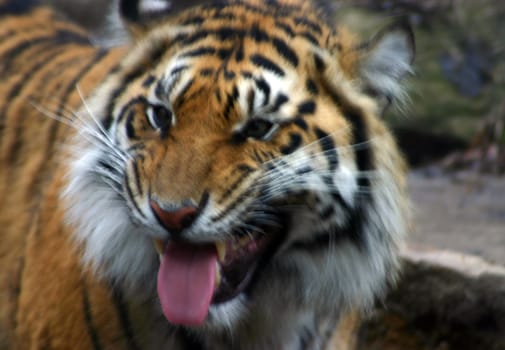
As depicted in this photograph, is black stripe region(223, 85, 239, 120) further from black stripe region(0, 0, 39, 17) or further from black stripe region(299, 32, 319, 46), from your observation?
black stripe region(0, 0, 39, 17)

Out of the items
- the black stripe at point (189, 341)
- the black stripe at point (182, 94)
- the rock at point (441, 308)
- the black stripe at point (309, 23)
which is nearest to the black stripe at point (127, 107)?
the black stripe at point (182, 94)

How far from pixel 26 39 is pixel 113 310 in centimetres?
135

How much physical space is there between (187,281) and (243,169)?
285 mm

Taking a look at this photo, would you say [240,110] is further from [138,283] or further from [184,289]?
[138,283]

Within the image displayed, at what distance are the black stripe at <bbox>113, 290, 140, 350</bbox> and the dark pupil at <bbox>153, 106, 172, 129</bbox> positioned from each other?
0.50 meters

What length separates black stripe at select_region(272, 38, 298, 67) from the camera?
2.12m

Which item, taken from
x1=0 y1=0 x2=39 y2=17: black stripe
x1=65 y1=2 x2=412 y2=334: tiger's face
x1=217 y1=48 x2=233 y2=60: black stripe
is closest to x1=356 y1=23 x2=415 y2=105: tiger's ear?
x1=65 y1=2 x2=412 y2=334: tiger's face

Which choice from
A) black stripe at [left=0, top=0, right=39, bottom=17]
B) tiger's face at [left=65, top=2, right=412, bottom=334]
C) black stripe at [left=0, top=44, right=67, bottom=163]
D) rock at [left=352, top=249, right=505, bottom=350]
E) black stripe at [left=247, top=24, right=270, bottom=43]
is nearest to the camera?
tiger's face at [left=65, top=2, right=412, bottom=334]

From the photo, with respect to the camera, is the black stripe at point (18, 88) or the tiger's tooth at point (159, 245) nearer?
the tiger's tooth at point (159, 245)

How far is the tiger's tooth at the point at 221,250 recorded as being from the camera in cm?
201

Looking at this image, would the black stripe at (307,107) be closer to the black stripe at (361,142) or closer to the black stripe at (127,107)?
the black stripe at (361,142)

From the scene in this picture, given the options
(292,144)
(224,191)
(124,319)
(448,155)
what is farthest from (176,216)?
(448,155)

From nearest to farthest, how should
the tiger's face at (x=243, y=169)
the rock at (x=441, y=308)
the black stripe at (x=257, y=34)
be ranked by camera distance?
1. the tiger's face at (x=243, y=169)
2. the black stripe at (x=257, y=34)
3. the rock at (x=441, y=308)

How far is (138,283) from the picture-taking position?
223 centimetres
